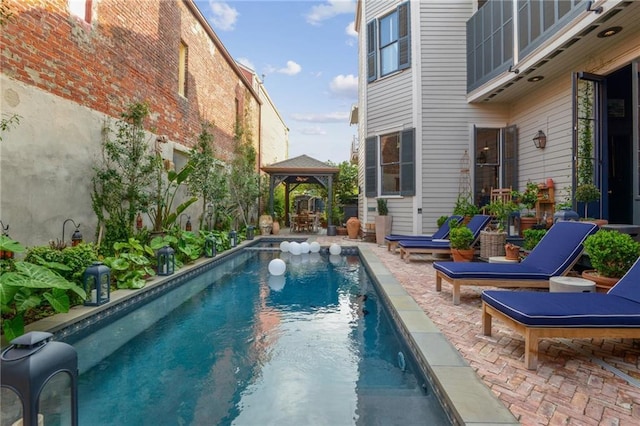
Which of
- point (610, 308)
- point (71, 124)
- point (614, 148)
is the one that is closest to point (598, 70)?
point (614, 148)

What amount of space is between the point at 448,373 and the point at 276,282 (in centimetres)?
466

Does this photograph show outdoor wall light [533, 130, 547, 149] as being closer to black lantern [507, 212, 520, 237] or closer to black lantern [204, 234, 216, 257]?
black lantern [507, 212, 520, 237]

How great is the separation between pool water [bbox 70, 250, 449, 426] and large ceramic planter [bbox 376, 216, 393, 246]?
17.7 feet

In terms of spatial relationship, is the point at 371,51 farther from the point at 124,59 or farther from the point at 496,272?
the point at 496,272

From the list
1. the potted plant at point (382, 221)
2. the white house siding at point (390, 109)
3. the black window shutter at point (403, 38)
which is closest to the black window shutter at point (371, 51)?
the white house siding at point (390, 109)

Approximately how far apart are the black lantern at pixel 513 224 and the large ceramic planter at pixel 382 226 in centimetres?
391

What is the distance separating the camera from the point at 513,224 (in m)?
7.61

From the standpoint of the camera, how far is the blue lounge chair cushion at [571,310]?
8.72 feet

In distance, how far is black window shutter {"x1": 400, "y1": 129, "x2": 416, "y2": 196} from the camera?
34.3ft

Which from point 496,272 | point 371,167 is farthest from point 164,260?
point 371,167

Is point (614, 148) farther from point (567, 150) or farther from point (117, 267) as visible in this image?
point (117, 267)

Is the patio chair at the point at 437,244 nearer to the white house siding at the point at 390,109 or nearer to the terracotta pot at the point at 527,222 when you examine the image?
the terracotta pot at the point at 527,222

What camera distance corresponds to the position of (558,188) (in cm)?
771

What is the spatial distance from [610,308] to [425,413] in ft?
5.48
